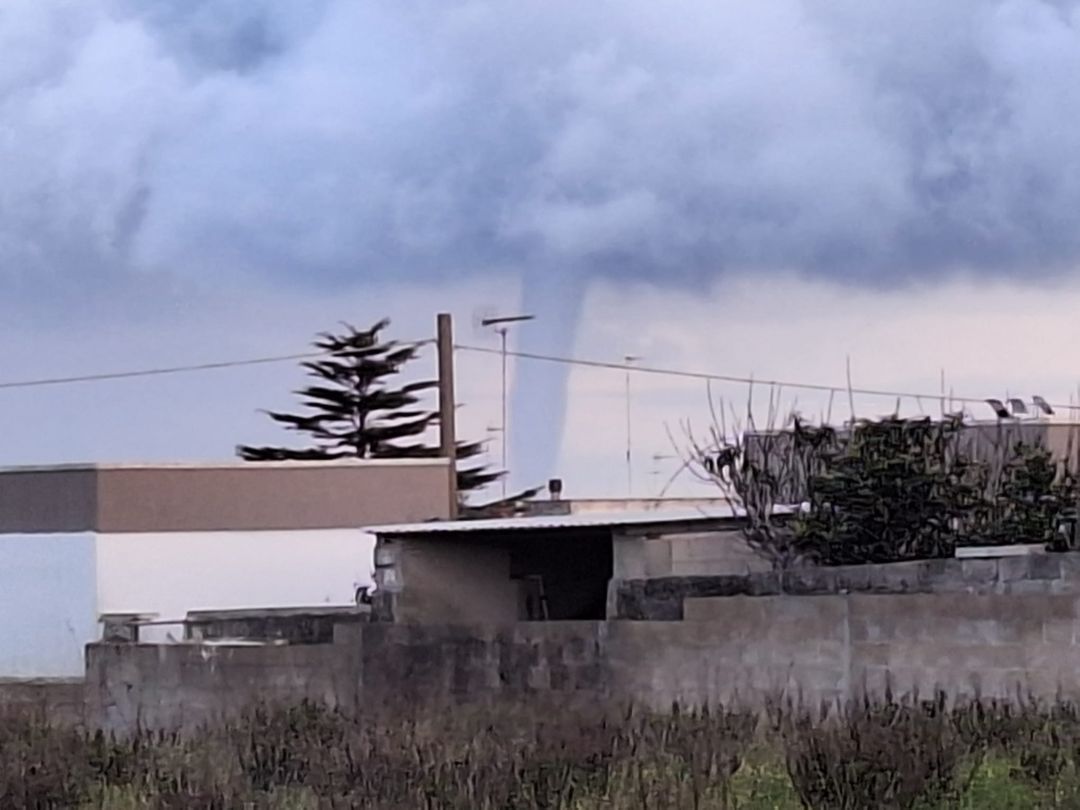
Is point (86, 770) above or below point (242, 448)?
below

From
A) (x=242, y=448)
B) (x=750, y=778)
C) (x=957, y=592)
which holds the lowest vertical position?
(x=750, y=778)

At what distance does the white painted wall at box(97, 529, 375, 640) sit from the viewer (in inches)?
1292

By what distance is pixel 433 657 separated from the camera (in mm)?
18156

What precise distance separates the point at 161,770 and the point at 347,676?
7.03m

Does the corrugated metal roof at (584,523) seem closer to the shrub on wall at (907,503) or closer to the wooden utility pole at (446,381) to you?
the shrub on wall at (907,503)

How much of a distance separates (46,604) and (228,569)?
2.92 meters

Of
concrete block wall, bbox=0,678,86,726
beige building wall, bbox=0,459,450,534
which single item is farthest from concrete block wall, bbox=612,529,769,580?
beige building wall, bbox=0,459,450,534

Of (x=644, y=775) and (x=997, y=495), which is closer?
(x=644, y=775)

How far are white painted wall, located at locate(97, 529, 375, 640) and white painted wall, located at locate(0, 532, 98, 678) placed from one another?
1.11 feet

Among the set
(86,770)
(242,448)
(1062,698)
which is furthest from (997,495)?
(242,448)

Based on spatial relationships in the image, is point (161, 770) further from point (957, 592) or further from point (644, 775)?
point (957, 592)

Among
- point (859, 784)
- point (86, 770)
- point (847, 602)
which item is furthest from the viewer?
point (847, 602)

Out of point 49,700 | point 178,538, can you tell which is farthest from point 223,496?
point 49,700

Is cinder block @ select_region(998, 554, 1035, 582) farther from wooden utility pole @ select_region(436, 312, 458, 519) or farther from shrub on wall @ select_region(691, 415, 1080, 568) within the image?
wooden utility pole @ select_region(436, 312, 458, 519)
